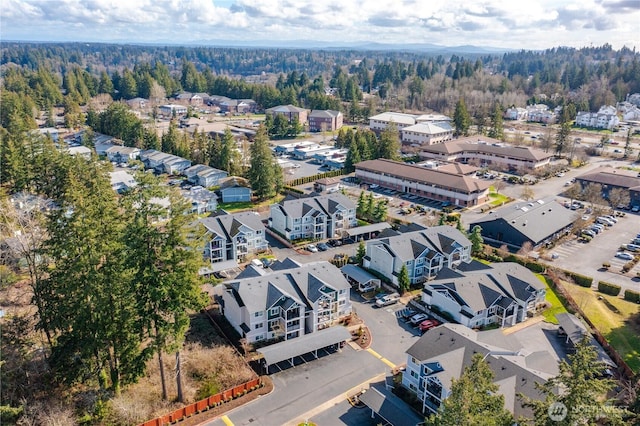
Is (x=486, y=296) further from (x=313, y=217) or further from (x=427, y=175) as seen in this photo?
(x=427, y=175)

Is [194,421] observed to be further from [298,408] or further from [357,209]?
[357,209]

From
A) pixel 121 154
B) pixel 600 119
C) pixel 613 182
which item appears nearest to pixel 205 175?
pixel 121 154

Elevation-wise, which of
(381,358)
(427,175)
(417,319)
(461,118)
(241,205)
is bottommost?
(381,358)

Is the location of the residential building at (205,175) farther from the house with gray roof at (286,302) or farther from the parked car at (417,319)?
the parked car at (417,319)

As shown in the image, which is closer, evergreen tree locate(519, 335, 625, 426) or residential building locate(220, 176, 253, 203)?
evergreen tree locate(519, 335, 625, 426)

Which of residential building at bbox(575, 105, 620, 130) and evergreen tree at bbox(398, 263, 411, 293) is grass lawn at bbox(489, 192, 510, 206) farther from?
residential building at bbox(575, 105, 620, 130)

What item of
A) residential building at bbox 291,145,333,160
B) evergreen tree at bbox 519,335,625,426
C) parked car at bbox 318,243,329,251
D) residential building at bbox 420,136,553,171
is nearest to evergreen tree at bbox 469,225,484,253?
parked car at bbox 318,243,329,251
